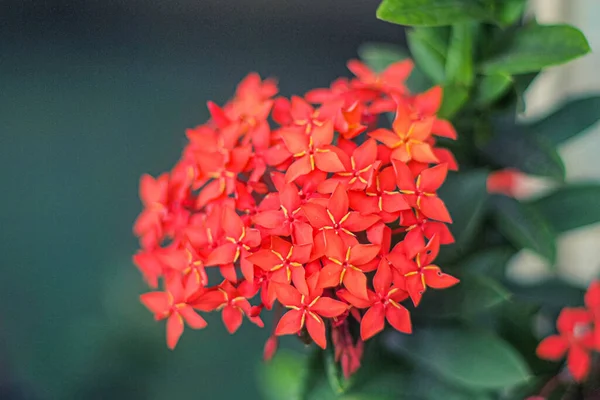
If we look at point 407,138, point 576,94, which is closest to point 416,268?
point 407,138

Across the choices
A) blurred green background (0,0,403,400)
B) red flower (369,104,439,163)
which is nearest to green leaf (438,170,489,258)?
red flower (369,104,439,163)

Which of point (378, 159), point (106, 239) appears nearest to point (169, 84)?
point (106, 239)

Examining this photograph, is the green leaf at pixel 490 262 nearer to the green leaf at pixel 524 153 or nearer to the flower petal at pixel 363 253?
Result: the green leaf at pixel 524 153

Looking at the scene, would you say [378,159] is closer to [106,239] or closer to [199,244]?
[199,244]

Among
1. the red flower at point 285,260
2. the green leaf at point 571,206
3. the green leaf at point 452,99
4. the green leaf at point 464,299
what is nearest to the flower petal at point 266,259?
the red flower at point 285,260

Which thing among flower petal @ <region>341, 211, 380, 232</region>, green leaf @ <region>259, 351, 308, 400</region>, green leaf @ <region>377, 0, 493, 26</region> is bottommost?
green leaf @ <region>259, 351, 308, 400</region>

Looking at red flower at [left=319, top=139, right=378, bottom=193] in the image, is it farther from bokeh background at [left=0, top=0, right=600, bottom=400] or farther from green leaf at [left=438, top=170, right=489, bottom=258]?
bokeh background at [left=0, top=0, right=600, bottom=400]

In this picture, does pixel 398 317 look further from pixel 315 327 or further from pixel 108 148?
pixel 108 148
